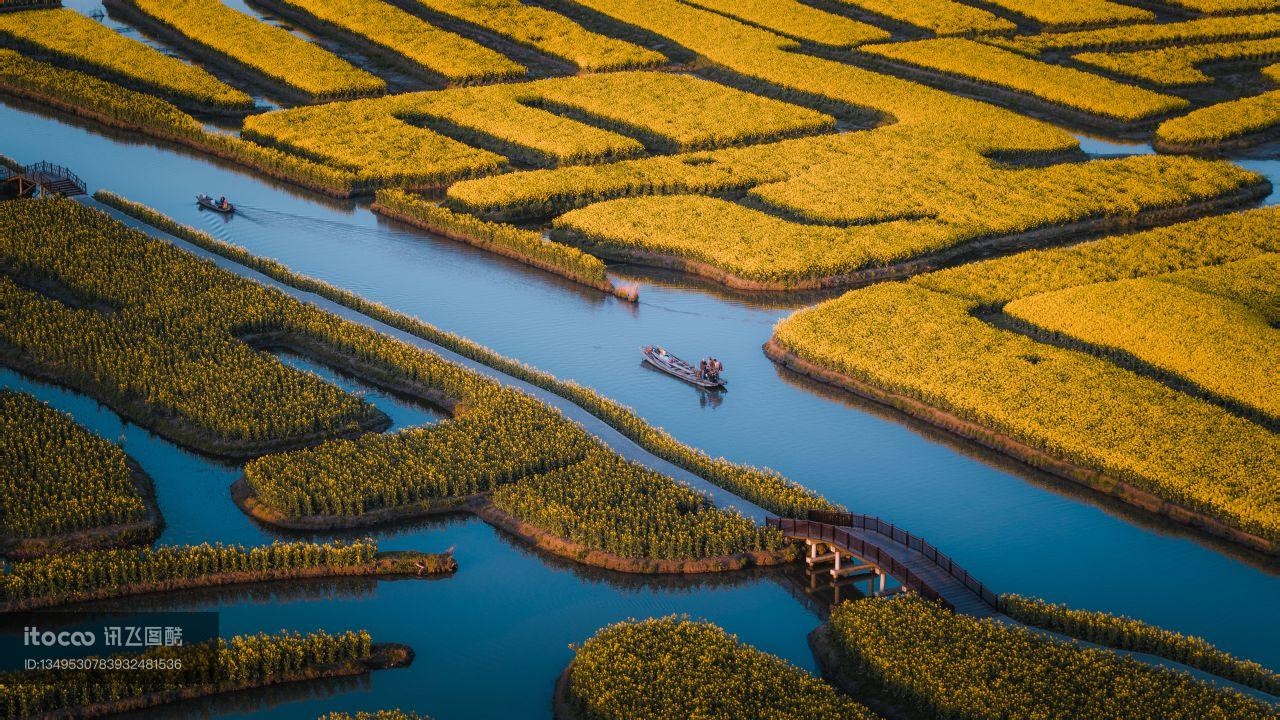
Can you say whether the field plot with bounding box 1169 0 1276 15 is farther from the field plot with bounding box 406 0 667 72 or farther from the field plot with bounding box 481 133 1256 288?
the field plot with bounding box 406 0 667 72

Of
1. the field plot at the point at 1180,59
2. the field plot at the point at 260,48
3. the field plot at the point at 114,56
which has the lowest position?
the field plot at the point at 114,56

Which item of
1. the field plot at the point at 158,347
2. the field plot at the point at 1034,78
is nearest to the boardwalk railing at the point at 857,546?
the field plot at the point at 158,347

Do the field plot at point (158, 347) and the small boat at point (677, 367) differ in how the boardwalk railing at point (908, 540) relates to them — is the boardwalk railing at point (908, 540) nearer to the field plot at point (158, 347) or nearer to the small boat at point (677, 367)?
the small boat at point (677, 367)

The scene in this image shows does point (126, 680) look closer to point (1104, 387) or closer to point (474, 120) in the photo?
point (1104, 387)

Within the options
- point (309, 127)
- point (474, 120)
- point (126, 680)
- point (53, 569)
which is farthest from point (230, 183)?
point (126, 680)

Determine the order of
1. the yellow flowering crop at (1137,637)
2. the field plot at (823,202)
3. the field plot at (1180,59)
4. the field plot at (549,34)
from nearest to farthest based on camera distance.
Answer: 1. the yellow flowering crop at (1137,637)
2. the field plot at (823,202)
3. the field plot at (1180,59)
4. the field plot at (549,34)

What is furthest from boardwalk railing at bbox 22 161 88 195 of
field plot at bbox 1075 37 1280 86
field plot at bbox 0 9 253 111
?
field plot at bbox 1075 37 1280 86
